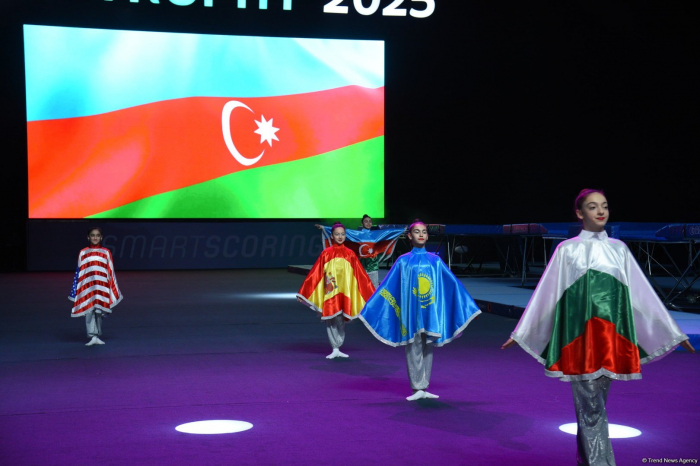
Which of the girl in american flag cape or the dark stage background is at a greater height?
the dark stage background

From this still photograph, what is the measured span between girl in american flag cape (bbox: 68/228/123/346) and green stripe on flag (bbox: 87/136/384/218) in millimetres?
12211

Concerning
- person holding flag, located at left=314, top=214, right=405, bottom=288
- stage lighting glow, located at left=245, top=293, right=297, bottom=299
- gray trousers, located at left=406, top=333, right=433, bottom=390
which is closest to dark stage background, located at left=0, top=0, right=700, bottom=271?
stage lighting glow, located at left=245, top=293, right=297, bottom=299

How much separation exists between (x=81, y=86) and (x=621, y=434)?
18641 mm

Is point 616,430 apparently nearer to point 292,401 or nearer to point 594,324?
point 594,324

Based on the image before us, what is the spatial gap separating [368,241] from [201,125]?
1058 centimetres

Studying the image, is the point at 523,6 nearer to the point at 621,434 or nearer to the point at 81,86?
the point at 81,86

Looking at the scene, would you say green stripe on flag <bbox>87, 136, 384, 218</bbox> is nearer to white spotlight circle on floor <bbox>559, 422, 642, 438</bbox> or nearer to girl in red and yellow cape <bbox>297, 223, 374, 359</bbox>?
girl in red and yellow cape <bbox>297, 223, 374, 359</bbox>

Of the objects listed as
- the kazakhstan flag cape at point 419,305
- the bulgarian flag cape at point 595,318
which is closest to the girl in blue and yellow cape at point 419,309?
the kazakhstan flag cape at point 419,305

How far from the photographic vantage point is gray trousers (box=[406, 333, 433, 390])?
6.23 meters

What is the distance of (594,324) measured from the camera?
13.4 feet

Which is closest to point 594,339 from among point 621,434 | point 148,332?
point 621,434

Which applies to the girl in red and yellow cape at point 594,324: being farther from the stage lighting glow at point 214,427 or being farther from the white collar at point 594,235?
the stage lighting glow at point 214,427

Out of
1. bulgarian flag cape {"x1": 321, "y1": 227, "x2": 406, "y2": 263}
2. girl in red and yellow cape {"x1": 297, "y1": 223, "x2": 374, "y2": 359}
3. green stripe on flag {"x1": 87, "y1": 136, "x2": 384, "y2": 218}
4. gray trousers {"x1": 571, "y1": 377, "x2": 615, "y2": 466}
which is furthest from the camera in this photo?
green stripe on flag {"x1": 87, "y1": 136, "x2": 384, "y2": 218}

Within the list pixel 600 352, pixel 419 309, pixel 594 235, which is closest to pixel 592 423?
pixel 600 352
